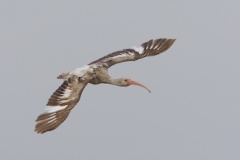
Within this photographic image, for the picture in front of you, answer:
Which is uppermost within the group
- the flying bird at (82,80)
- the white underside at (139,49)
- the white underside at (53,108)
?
the white underside at (139,49)

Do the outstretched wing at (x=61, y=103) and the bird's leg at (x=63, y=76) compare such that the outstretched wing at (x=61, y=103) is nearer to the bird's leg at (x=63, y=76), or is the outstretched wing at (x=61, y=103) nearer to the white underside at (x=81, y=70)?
the white underside at (x=81, y=70)

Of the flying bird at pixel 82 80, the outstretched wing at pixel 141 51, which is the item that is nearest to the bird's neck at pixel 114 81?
the flying bird at pixel 82 80

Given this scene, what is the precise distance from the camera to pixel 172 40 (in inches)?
2094

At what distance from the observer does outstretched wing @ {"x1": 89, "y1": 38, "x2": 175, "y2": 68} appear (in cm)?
5140

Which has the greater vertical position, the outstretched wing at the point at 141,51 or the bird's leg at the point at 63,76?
the outstretched wing at the point at 141,51

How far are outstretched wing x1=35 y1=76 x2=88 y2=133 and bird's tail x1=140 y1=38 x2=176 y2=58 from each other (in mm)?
8298

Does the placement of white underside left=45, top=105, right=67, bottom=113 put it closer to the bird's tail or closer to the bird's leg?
the bird's leg

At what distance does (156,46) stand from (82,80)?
910 cm

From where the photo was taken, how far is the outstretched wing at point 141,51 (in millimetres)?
51403

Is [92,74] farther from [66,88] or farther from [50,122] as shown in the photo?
[50,122]

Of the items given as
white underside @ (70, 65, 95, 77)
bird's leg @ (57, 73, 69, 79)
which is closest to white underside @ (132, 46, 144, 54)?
white underside @ (70, 65, 95, 77)

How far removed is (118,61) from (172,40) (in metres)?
4.56

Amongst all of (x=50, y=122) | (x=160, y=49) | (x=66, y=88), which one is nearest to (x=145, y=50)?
(x=160, y=49)

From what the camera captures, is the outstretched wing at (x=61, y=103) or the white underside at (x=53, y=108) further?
the white underside at (x=53, y=108)
